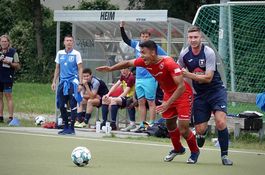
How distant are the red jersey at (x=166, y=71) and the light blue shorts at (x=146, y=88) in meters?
5.39

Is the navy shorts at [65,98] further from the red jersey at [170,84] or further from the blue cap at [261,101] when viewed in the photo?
the red jersey at [170,84]

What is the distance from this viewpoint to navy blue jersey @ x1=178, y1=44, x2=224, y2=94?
43.4ft

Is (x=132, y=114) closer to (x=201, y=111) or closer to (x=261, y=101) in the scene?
(x=261, y=101)

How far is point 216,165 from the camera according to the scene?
42.7 feet

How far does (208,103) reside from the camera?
44.0 ft

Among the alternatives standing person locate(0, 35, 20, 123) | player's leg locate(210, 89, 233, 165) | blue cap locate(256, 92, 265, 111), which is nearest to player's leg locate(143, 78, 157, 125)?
blue cap locate(256, 92, 265, 111)

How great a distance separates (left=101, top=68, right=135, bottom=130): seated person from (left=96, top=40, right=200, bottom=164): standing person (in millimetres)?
5844

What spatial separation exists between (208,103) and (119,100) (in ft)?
19.8

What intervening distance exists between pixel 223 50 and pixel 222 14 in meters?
0.88

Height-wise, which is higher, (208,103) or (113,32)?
(113,32)

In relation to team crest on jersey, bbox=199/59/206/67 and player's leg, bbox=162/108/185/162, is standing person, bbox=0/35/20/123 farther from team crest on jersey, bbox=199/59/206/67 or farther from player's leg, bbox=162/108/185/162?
team crest on jersey, bbox=199/59/206/67

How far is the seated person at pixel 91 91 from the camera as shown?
19.9 metres

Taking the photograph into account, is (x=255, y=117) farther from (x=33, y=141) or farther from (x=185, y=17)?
(x=185, y=17)

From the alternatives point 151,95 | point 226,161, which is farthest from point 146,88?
point 226,161
